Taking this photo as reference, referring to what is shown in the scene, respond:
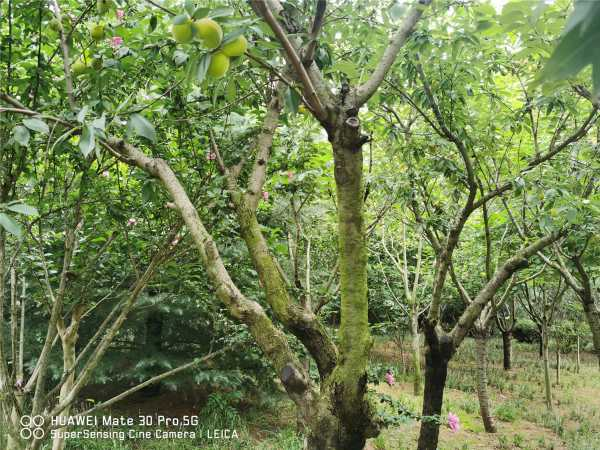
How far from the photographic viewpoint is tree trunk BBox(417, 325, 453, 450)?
402 centimetres

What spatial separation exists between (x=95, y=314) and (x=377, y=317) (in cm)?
972

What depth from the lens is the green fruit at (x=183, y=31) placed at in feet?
3.05

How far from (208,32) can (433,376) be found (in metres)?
3.90

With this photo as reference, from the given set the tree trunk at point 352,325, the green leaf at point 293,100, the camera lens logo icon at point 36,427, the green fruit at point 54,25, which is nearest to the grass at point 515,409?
the tree trunk at point 352,325

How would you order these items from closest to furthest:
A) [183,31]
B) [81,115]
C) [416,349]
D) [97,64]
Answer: [183,31] → [81,115] → [97,64] → [416,349]

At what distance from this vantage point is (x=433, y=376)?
4.09 m

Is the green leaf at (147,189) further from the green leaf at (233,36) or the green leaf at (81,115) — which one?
the green leaf at (233,36)

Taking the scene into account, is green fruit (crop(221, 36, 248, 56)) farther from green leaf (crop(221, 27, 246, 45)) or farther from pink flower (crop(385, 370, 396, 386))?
pink flower (crop(385, 370, 396, 386))

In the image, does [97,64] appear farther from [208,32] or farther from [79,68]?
[208,32]

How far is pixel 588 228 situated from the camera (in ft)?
13.7

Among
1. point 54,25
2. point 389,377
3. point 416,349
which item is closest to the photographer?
point 54,25

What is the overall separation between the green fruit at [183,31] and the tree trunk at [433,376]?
362 cm

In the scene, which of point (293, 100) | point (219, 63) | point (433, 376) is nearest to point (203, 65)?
point (219, 63)

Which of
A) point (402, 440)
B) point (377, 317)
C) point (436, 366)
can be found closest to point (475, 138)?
point (436, 366)
